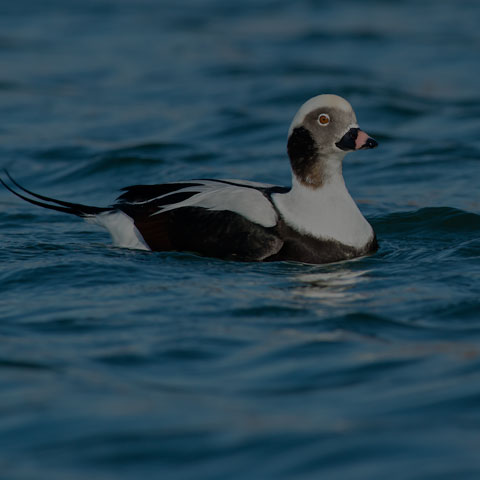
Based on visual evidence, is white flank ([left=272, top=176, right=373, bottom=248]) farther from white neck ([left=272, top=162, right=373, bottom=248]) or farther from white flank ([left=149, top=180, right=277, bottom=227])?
white flank ([left=149, top=180, right=277, bottom=227])

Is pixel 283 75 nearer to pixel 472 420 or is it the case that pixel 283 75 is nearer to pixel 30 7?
pixel 30 7

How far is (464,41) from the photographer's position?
55.7 feet

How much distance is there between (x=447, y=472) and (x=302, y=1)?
16224mm

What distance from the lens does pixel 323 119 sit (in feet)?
25.2

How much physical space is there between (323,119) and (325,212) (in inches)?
23.6

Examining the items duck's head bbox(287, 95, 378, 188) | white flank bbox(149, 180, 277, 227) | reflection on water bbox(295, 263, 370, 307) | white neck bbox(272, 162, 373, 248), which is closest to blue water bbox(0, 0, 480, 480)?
reflection on water bbox(295, 263, 370, 307)

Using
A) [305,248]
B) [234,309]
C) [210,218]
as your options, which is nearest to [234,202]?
[210,218]

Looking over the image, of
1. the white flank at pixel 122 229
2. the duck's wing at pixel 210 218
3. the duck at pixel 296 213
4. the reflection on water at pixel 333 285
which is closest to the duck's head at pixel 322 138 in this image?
the duck at pixel 296 213

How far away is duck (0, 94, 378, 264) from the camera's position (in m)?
7.58

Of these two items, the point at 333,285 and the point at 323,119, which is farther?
the point at 323,119

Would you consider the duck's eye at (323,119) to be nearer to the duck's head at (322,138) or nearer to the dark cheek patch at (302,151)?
the duck's head at (322,138)

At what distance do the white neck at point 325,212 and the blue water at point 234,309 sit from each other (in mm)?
201

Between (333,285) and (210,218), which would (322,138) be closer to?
(210,218)

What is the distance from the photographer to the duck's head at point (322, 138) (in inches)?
302
